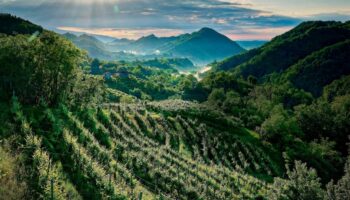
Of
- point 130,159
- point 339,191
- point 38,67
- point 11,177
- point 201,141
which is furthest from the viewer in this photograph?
point 201,141

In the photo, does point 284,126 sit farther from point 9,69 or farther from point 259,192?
point 9,69

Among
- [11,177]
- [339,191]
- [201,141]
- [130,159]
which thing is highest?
[11,177]

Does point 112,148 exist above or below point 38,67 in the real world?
below

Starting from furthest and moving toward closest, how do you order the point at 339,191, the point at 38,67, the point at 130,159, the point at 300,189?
the point at 38,67 < the point at 339,191 < the point at 300,189 < the point at 130,159

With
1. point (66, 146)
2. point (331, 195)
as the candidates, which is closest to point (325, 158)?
point (331, 195)

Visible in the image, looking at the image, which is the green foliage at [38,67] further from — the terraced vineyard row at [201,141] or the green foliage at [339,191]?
the green foliage at [339,191]

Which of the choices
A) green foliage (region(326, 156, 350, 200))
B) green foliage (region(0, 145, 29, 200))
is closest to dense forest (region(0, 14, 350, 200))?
green foliage (region(0, 145, 29, 200))

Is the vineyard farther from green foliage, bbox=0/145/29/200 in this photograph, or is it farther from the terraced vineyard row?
green foliage, bbox=0/145/29/200

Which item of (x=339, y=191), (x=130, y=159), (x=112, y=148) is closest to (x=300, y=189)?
(x=339, y=191)

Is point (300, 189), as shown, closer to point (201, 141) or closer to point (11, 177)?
point (201, 141)
